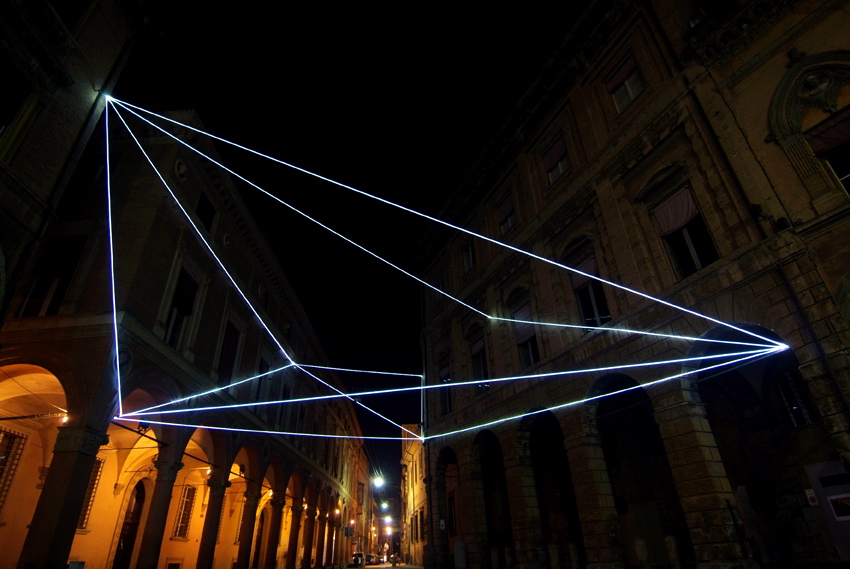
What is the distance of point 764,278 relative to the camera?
816cm

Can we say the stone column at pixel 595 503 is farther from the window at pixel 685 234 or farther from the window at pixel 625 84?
the window at pixel 625 84

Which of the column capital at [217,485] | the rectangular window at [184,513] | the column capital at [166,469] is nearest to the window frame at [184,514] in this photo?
the rectangular window at [184,513]

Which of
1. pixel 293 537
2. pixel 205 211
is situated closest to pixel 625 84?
pixel 205 211

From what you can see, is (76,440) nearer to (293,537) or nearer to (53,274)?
(53,274)

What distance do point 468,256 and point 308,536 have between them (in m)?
17.7

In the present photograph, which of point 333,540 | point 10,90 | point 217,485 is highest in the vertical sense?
point 10,90

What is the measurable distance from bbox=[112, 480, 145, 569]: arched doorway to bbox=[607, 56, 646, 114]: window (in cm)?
2074

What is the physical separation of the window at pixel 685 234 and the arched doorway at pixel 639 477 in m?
3.09

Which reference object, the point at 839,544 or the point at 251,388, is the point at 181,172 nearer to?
the point at 251,388

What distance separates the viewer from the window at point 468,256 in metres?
19.6

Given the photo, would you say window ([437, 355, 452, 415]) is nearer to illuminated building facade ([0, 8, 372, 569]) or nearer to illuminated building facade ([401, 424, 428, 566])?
illuminated building facade ([0, 8, 372, 569])

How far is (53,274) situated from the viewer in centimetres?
1073

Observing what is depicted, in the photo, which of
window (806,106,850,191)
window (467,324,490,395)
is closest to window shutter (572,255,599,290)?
window (467,324,490,395)

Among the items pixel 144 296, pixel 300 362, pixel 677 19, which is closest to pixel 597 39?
pixel 677 19
